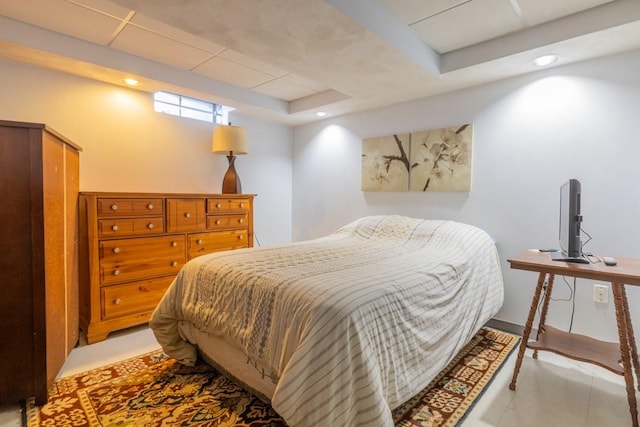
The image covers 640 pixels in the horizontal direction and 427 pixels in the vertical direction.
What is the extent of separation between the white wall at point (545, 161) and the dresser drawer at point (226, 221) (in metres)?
1.50

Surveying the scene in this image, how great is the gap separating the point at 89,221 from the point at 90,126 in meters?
0.92

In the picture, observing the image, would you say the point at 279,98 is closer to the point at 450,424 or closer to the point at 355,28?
the point at 355,28

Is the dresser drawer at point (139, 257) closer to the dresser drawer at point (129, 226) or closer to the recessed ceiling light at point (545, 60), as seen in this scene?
the dresser drawer at point (129, 226)

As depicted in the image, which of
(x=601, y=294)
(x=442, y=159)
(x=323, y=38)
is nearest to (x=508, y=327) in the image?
(x=601, y=294)

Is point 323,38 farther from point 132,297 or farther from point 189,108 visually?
point 132,297

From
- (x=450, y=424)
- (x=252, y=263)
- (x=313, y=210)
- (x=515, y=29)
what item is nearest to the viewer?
(x=450, y=424)

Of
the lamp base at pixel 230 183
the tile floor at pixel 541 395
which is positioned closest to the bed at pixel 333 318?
the tile floor at pixel 541 395

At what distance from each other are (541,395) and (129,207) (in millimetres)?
3006

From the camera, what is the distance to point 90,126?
2713mm

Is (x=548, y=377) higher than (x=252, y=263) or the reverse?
the reverse

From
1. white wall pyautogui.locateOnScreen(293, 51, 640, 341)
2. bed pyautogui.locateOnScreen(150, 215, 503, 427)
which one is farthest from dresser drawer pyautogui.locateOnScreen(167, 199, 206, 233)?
white wall pyautogui.locateOnScreen(293, 51, 640, 341)

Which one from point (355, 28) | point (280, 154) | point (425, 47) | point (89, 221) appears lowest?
point (89, 221)

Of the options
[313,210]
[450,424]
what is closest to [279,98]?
[313,210]

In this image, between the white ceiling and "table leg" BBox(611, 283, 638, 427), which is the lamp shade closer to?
the white ceiling
